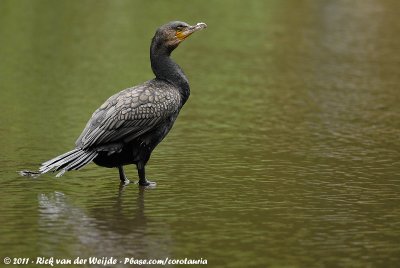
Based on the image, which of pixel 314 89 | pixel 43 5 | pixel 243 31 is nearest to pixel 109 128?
pixel 314 89

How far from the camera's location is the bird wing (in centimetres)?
1082

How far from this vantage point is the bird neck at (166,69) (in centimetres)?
1160

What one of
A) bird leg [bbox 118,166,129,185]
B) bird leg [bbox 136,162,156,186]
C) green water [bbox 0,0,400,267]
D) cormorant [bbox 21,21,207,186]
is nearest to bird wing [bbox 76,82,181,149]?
cormorant [bbox 21,21,207,186]

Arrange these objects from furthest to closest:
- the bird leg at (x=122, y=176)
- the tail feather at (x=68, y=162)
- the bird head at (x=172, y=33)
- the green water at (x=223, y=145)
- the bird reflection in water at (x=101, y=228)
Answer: the bird head at (x=172, y=33), the bird leg at (x=122, y=176), the tail feather at (x=68, y=162), the green water at (x=223, y=145), the bird reflection in water at (x=101, y=228)

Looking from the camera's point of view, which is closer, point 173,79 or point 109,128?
point 109,128

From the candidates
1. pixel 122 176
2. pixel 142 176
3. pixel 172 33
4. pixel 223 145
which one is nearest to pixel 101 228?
pixel 142 176

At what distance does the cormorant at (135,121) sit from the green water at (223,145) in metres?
0.31

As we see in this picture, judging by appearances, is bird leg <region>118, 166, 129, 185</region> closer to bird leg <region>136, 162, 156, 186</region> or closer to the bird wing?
bird leg <region>136, 162, 156, 186</region>

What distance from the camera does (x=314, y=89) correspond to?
1819 centimetres

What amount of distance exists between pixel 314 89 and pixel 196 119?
339 centimetres

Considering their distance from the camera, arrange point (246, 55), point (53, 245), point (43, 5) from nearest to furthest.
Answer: point (53, 245) < point (246, 55) < point (43, 5)

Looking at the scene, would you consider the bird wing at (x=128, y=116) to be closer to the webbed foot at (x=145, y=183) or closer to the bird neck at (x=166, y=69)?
the bird neck at (x=166, y=69)

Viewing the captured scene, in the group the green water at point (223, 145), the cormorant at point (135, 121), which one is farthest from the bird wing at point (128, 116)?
the green water at point (223, 145)

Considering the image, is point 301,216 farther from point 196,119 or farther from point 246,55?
A: point 246,55
